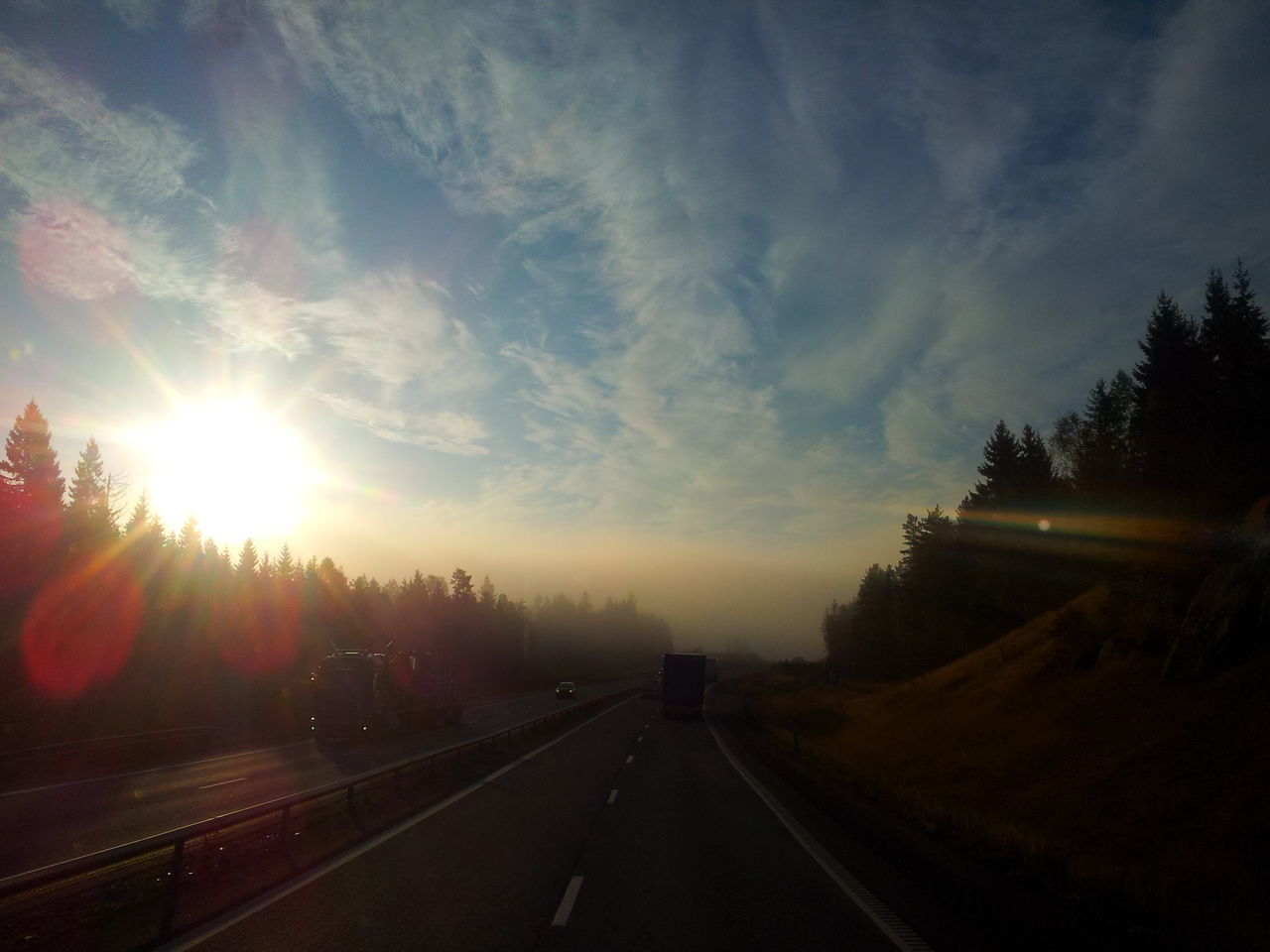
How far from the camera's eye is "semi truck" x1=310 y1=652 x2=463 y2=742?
33219mm

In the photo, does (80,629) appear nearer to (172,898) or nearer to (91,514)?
(91,514)

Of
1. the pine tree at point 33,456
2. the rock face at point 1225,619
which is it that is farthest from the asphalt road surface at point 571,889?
the pine tree at point 33,456

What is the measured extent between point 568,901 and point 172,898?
3.84 metres

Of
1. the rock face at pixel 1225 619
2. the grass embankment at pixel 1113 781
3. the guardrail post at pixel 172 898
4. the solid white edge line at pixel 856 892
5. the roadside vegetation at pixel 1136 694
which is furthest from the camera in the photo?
the rock face at pixel 1225 619

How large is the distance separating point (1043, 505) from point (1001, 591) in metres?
7.36

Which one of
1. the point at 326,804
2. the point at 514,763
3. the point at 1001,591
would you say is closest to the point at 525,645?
the point at 1001,591

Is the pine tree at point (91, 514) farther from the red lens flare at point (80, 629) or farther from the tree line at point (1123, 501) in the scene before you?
the tree line at point (1123, 501)

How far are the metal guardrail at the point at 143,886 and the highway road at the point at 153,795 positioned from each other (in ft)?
7.79

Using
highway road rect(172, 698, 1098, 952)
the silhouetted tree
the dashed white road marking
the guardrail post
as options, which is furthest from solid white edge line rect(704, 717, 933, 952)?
the silhouetted tree

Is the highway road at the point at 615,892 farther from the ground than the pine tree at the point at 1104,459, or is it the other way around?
the pine tree at the point at 1104,459

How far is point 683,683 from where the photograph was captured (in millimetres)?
51406

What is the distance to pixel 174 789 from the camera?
19.2 m

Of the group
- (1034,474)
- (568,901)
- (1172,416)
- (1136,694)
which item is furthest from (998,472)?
(568,901)

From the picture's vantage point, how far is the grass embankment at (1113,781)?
10055mm
